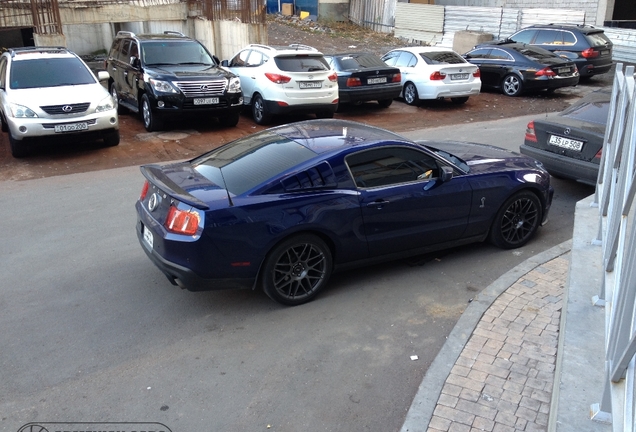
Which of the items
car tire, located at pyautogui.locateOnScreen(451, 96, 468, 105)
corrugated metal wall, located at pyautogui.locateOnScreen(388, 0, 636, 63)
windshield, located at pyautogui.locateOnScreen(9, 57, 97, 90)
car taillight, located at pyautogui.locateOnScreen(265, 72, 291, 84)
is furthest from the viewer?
corrugated metal wall, located at pyautogui.locateOnScreen(388, 0, 636, 63)

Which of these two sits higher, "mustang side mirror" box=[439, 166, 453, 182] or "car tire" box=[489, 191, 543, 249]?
"mustang side mirror" box=[439, 166, 453, 182]

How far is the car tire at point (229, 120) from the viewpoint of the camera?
14052 mm

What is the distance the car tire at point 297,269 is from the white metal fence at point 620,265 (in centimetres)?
243

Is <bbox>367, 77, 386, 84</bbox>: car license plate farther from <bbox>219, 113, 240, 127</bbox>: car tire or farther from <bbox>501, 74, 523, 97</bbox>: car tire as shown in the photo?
<bbox>501, 74, 523, 97</bbox>: car tire

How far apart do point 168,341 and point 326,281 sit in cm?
159

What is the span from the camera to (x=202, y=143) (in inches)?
504

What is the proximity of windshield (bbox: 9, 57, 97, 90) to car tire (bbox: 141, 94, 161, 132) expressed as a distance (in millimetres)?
1367

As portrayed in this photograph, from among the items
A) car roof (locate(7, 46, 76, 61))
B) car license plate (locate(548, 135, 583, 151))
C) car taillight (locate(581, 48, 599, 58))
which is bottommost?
car taillight (locate(581, 48, 599, 58))

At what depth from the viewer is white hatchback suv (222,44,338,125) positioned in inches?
545

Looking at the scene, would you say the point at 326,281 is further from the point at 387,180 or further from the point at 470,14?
the point at 470,14

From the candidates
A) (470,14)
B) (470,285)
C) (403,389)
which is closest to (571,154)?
(470,285)

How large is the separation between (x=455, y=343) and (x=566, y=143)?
15.6ft

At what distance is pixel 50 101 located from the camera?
10969 millimetres

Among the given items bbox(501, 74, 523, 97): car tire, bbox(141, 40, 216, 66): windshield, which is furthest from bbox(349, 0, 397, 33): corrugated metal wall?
bbox(141, 40, 216, 66): windshield
